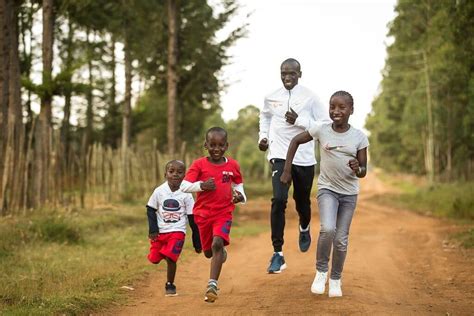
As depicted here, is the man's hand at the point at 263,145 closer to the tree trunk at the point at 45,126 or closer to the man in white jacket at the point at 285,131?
the man in white jacket at the point at 285,131

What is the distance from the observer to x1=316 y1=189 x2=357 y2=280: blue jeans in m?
6.83

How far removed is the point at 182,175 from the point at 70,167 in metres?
10.8

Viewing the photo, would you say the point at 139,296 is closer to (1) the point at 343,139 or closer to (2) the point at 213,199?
(2) the point at 213,199

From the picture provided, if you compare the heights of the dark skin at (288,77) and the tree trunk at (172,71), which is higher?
the tree trunk at (172,71)

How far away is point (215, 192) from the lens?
6859 millimetres

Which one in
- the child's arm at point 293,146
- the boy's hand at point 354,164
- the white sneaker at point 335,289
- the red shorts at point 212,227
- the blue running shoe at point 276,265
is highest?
the child's arm at point 293,146

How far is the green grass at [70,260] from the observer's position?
6.98 meters

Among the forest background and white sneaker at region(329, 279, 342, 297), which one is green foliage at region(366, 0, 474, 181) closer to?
the forest background

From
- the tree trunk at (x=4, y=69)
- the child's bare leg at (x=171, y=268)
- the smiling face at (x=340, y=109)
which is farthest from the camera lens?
the tree trunk at (x=4, y=69)

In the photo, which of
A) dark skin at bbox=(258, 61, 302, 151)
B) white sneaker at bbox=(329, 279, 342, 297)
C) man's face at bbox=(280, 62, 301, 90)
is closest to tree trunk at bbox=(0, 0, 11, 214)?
dark skin at bbox=(258, 61, 302, 151)

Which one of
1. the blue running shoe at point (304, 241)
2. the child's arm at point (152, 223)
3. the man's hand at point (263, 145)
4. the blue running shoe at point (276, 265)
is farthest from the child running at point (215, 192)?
the blue running shoe at point (304, 241)

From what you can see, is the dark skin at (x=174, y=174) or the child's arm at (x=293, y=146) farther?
the dark skin at (x=174, y=174)

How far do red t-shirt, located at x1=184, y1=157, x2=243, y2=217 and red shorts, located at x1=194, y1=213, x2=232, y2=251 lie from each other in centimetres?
6

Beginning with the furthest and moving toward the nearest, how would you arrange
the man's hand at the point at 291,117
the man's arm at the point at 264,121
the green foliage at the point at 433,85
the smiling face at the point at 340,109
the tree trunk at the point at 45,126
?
1. the green foliage at the point at 433,85
2. the tree trunk at the point at 45,126
3. the man's arm at the point at 264,121
4. the man's hand at the point at 291,117
5. the smiling face at the point at 340,109
